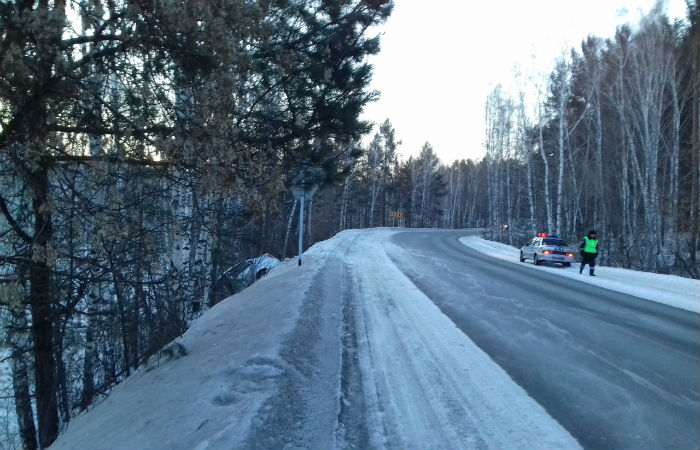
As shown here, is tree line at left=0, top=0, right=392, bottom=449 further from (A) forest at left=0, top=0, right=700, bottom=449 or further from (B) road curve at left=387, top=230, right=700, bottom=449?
(B) road curve at left=387, top=230, right=700, bottom=449

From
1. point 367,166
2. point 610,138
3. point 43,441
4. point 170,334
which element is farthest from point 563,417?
point 367,166

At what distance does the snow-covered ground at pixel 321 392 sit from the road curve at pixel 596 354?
357mm

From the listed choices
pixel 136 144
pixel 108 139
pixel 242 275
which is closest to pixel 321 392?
pixel 136 144

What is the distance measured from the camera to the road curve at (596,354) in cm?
487

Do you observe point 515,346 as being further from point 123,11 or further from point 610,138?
point 610,138

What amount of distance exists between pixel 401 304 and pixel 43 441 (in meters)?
6.86

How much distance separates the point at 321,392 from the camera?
5.52 metres

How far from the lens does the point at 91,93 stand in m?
5.68

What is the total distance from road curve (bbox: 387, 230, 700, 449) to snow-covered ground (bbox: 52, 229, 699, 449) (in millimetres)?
357

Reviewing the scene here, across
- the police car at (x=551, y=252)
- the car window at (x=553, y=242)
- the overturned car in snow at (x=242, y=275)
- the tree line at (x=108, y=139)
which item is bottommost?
the overturned car in snow at (x=242, y=275)

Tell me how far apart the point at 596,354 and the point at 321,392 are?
13.9ft

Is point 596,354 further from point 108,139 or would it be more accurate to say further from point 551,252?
point 551,252

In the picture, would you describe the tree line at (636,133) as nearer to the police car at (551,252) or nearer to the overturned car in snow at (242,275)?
the police car at (551,252)

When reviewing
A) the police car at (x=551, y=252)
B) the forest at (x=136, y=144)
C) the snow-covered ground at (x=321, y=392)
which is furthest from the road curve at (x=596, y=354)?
the police car at (x=551, y=252)
